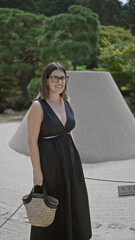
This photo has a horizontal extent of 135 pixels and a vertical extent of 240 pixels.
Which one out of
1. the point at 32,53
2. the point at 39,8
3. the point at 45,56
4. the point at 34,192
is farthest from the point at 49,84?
the point at 39,8

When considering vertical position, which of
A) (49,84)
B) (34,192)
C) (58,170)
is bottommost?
(34,192)

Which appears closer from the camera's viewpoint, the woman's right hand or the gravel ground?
the woman's right hand

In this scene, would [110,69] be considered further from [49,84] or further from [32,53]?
[49,84]

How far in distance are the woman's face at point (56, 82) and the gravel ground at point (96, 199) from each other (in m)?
1.34

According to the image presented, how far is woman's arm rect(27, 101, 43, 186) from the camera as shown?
169cm

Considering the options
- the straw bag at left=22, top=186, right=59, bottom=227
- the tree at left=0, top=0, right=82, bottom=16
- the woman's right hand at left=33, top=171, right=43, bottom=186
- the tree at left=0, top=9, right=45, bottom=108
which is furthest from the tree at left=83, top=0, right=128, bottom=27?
the straw bag at left=22, top=186, right=59, bottom=227

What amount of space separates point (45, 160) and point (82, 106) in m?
3.09

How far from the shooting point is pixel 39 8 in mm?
18156

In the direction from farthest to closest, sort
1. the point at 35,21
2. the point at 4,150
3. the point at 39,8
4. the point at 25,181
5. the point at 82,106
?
the point at 39,8, the point at 35,21, the point at 4,150, the point at 82,106, the point at 25,181

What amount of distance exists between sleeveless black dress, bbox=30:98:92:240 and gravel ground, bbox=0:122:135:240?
505mm

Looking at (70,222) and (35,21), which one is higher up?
(35,21)

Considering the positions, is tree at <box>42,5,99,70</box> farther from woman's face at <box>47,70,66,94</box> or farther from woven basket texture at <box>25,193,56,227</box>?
woven basket texture at <box>25,193,56,227</box>

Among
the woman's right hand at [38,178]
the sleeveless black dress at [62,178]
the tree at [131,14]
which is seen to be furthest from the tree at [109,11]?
the woman's right hand at [38,178]

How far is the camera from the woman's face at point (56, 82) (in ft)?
5.90
